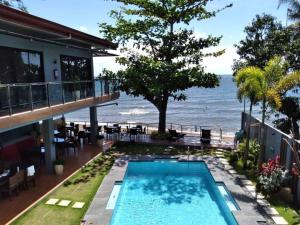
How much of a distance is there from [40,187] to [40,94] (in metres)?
4.07

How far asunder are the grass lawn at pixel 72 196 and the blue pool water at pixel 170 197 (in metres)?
1.24

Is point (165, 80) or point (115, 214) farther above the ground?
point (165, 80)

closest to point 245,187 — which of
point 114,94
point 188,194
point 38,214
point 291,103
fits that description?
point 188,194

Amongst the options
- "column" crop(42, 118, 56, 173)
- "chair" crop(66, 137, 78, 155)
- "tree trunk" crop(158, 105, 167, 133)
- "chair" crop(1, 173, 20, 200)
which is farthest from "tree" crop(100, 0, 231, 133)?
"chair" crop(1, 173, 20, 200)

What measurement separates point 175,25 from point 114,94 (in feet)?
23.1

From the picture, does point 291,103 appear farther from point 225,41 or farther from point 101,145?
point 101,145

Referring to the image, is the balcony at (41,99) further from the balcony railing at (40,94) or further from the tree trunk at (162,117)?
the tree trunk at (162,117)

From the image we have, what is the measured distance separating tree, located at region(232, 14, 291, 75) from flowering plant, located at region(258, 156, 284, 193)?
12224mm

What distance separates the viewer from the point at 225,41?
24984mm

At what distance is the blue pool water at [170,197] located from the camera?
11.6 metres

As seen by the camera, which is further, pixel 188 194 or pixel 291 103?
pixel 291 103

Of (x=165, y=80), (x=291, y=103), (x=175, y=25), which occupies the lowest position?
(x=291, y=103)

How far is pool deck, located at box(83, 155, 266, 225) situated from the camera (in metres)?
11.0

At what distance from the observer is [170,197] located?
13.6 metres
